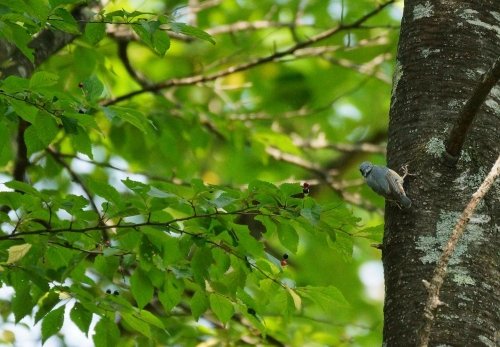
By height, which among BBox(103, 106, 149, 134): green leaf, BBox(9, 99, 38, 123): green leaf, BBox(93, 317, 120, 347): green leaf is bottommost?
BBox(93, 317, 120, 347): green leaf

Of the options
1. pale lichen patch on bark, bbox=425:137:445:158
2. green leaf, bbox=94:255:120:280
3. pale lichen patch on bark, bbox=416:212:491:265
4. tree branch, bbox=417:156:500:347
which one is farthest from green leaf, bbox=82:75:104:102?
tree branch, bbox=417:156:500:347

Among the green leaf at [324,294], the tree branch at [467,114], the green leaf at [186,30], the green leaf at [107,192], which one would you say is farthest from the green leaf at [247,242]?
the tree branch at [467,114]

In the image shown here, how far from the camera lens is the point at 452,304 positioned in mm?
2369

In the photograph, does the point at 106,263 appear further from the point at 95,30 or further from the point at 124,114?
the point at 95,30

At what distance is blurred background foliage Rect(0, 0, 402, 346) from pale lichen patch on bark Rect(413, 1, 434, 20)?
70 cm

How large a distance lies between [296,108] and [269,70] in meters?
0.45

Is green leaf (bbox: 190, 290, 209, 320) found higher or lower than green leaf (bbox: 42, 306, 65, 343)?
higher

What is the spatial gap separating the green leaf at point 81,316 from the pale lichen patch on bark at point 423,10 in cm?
160

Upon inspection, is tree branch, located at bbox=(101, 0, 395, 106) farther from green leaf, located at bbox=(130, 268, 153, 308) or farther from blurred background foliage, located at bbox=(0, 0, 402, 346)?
green leaf, located at bbox=(130, 268, 153, 308)

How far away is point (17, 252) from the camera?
3.02 m

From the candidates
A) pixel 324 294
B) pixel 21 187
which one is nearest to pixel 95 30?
pixel 21 187

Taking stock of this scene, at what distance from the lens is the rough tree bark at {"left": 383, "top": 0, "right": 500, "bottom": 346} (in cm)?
240

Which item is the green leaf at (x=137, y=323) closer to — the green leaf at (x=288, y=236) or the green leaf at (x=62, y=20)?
the green leaf at (x=288, y=236)

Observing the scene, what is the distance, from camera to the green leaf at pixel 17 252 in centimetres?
301
